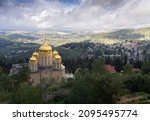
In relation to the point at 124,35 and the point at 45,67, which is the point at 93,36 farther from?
the point at 45,67

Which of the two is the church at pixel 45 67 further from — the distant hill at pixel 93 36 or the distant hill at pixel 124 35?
the distant hill at pixel 124 35

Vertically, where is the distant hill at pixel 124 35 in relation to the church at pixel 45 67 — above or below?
below

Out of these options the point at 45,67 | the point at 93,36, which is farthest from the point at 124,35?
the point at 45,67

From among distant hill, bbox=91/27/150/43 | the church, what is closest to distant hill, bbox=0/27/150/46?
distant hill, bbox=91/27/150/43

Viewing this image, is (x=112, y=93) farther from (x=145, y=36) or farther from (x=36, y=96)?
(x=145, y=36)

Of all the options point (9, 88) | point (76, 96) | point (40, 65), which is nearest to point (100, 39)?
point (40, 65)

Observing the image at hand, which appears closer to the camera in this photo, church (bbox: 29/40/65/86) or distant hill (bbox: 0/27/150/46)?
church (bbox: 29/40/65/86)

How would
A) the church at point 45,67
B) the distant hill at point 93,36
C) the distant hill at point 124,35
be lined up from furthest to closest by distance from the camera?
the distant hill at point 124,35
the distant hill at point 93,36
the church at point 45,67

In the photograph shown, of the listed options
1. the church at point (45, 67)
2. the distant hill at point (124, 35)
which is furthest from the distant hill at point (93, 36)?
the church at point (45, 67)

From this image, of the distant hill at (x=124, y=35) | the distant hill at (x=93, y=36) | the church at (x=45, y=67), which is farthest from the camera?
the distant hill at (x=124, y=35)

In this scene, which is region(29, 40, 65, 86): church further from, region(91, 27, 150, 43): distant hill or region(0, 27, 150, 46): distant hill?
region(91, 27, 150, 43): distant hill
